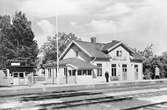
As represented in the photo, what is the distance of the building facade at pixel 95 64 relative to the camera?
36.5 meters

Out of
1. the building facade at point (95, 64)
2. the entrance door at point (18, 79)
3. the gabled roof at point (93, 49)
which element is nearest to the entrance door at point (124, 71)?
the building facade at point (95, 64)

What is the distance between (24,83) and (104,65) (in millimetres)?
12831

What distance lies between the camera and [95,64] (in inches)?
1554

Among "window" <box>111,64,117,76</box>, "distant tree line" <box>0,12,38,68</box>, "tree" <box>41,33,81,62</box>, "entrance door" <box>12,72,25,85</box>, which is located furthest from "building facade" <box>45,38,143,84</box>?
"tree" <box>41,33,81,62</box>

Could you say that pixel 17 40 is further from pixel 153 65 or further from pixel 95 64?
pixel 153 65

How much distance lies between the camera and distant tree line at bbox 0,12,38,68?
57.4 m

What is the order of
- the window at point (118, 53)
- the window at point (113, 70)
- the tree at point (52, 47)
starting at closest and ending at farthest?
the window at point (113, 70) → the window at point (118, 53) → the tree at point (52, 47)

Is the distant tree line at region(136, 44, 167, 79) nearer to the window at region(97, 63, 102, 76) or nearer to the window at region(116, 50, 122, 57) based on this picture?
the window at region(116, 50, 122, 57)

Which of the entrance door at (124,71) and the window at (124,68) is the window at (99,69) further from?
the window at (124,68)

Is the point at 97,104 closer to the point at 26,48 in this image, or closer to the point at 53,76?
the point at 53,76

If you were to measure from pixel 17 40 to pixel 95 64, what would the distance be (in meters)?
26.1

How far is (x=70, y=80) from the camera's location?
117 ft

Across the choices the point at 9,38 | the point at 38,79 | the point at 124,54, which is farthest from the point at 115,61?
the point at 9,38

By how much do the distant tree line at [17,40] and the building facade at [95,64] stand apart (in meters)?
14.9
